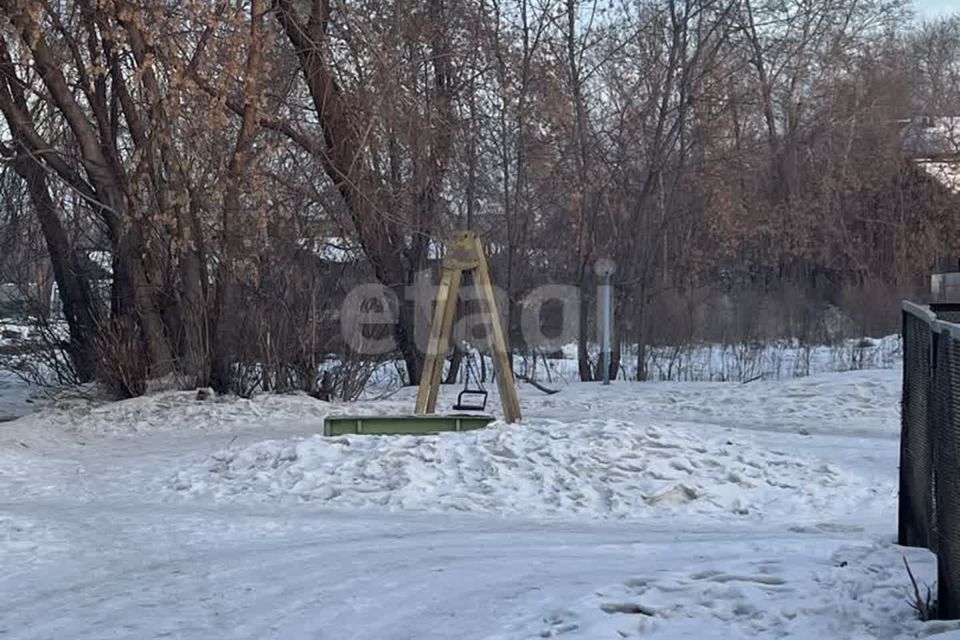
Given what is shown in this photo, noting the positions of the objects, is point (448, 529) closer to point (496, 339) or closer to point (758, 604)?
point (758, 604)

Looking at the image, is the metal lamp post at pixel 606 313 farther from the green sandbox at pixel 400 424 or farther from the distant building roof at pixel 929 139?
the distant building roof at pixel 929 139

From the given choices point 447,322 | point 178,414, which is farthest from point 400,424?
point 178,414

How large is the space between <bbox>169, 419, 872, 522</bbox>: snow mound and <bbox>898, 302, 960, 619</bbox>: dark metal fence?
9.02 feet

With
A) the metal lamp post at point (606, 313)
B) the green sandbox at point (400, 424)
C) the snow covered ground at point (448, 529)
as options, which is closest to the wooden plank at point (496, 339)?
the green sandbox at point (400, 424)

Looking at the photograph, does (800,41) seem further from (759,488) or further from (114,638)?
(114,638)

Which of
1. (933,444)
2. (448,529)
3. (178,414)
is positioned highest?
(933,444)

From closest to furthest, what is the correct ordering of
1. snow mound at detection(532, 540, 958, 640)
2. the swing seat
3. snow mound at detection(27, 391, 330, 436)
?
snow mound at detection(532, 540, 958, 640) < the swing seat < snow mound at detection(27, 391, 330, 436)

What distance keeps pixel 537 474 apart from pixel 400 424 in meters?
2.32

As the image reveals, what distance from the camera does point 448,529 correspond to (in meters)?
8.55

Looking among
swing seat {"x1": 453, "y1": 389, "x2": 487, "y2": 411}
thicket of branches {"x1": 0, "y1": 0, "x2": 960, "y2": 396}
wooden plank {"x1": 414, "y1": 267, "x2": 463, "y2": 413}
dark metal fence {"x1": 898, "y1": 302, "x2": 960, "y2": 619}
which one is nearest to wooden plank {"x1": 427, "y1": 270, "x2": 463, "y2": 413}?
wooden plank {"x1": 414, "y1": 267, "x2": 463, "y2": 413}

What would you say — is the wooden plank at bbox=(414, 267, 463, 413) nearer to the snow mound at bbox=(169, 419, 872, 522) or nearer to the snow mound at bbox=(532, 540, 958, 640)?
the snow mound at bbox=(169, 419, 872, 522)

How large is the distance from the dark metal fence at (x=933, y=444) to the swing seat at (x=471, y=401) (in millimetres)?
7787

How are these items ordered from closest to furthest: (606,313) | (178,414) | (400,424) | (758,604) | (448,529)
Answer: (758,604) < (448,529) < (400,424) < (178,414) < (606,313)

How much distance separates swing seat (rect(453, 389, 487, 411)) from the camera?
47.7ft
